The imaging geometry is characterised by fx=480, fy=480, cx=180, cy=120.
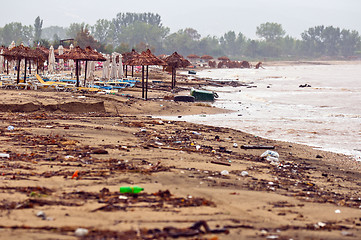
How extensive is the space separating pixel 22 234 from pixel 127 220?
3.29ft

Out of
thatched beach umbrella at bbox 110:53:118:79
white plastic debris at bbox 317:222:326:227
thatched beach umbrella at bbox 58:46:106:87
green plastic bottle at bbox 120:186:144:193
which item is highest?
thatched beach umbrella at bbox 58:46:106:87

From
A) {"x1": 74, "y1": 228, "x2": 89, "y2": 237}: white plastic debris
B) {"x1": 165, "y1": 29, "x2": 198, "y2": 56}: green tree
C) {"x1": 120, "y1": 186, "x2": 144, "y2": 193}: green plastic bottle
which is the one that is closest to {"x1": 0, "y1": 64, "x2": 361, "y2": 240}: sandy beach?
{"x1": 74, "y1": 228, "x2": 89, "y2": 237}: white plastic debris

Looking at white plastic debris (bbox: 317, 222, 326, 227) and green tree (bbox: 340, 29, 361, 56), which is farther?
green tree (bbox: 340, 29, 361, 56)

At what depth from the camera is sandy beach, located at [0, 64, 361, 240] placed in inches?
181

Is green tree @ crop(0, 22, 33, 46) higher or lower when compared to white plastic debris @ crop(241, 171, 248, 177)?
higher

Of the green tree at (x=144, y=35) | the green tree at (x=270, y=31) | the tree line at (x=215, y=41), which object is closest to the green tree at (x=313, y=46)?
the tree line at (x=215, y=41)

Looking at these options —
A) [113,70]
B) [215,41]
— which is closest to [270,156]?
[113,70]

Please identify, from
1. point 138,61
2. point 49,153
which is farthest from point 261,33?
point 49,153

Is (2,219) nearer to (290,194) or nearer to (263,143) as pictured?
(290,194)

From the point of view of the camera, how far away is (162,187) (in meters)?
5.93

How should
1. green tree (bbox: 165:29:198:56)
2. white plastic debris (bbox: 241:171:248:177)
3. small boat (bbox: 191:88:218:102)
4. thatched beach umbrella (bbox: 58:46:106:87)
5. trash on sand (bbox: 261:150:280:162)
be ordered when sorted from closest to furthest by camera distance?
white plastic debris (bbox: 241:171:248:177) → trash on sand (bbox: 261:150:280:162) → thatched beach umbrella (bbox: 58:46:106:87) → small boat (bbox: 191:88:218:102) → green tree (bbox: 165:29:198:56)

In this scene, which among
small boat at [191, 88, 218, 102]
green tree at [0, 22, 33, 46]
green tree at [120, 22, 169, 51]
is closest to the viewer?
small boat at [191, 88, 218, 102]

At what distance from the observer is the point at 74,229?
4379 mm

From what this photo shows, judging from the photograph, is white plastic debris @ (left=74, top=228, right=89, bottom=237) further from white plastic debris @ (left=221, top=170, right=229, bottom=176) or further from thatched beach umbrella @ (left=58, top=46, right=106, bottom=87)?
thatched beach umbrella @ (left=58, top=46, right=106, bottom=87)
